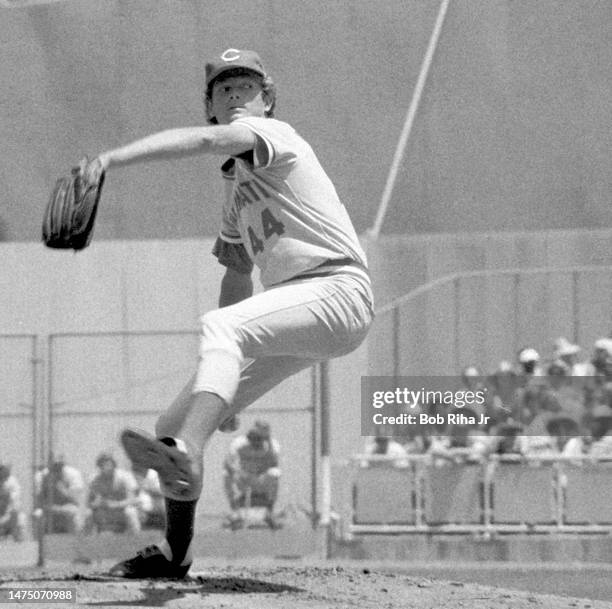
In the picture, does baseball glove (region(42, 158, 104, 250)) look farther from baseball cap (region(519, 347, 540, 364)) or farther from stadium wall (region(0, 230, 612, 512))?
baseball cap (region(519, 347, 540, 364))

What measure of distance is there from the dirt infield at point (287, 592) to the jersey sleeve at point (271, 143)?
1.65 meters

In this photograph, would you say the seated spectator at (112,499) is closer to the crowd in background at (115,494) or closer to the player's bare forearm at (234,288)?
the crowd in background at (115,494)

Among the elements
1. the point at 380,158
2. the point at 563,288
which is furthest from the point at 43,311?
the point at 563,288

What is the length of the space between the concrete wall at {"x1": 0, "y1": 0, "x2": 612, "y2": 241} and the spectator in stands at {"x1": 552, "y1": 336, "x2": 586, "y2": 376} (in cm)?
209

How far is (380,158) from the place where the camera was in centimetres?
1538

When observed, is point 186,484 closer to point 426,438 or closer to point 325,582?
point 325,582

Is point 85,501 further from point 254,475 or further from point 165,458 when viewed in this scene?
point 165,458

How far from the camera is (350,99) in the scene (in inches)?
604

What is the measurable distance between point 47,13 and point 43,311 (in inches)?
139

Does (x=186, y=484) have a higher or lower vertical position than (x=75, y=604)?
higher

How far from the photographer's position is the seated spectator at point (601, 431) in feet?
38.6

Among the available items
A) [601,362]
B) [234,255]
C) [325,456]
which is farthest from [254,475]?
[234,255]

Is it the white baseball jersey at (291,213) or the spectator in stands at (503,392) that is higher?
the white baseball jersey at (291,213)

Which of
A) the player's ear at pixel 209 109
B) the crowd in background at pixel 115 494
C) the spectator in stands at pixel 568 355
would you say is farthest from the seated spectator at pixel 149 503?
the player's ear at pixel 209 109
